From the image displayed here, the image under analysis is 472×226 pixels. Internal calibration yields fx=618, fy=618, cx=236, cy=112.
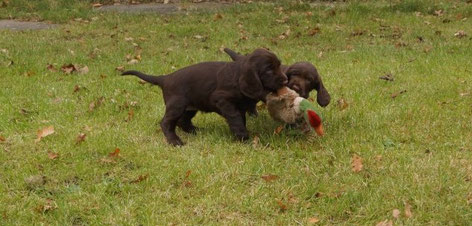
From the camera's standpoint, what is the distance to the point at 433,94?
679 cm

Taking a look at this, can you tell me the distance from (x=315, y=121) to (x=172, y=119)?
1.29m

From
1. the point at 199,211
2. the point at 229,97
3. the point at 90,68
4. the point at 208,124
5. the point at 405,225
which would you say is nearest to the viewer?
the point at 405,225

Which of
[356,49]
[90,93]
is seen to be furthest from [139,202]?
[356,49]

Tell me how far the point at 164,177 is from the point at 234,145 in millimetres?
914

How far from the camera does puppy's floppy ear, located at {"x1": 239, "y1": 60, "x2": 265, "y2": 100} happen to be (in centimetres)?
514

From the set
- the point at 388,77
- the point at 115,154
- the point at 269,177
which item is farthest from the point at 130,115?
the point at 388,77

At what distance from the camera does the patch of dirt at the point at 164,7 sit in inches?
559

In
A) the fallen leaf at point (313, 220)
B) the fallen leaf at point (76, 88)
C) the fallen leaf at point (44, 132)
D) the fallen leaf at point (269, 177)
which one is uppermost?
Answer: the fallen leaf at point (313, 220)

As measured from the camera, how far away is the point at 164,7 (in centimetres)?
1484

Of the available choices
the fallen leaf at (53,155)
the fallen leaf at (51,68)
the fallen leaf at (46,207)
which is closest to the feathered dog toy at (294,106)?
the fallen leaf at (53,155)

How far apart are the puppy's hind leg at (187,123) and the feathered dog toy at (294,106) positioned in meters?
0.87

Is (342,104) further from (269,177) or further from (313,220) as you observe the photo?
(313,220)

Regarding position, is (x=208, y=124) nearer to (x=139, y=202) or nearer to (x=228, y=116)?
(x=228, y=116)

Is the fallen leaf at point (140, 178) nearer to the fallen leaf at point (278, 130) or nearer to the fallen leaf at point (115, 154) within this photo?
the fallen leaf at point (115, 154)
